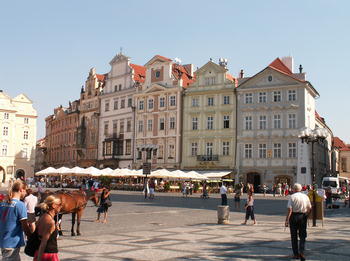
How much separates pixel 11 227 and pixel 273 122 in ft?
159

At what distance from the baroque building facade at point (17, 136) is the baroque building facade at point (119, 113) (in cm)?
1691

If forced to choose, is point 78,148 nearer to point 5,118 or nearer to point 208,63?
point 5,118

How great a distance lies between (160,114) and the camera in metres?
61.7

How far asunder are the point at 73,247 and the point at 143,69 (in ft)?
191

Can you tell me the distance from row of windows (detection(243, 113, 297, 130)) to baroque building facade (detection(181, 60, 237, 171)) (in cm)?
173

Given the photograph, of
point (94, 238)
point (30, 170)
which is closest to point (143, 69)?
point (30, 170)

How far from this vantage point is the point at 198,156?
57.7 meters

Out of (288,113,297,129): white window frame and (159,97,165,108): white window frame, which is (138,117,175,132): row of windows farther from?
(288,113,297,129): white window frame

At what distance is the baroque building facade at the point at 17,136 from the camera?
251 ft


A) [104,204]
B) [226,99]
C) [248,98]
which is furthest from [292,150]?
[104,204]

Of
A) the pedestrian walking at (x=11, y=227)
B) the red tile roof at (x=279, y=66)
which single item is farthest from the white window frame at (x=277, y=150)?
the pedestrian walking at (x=11, y=227)

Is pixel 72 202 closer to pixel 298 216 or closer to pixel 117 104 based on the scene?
pixel 298 216

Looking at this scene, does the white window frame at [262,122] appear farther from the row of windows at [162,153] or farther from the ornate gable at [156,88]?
the ornate gable at [156,88]

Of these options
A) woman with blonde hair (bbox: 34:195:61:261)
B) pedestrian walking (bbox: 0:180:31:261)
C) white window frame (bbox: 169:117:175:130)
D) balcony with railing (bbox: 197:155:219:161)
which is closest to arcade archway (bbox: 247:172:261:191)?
balcony with railing (bbox: 197:155:219:161)
